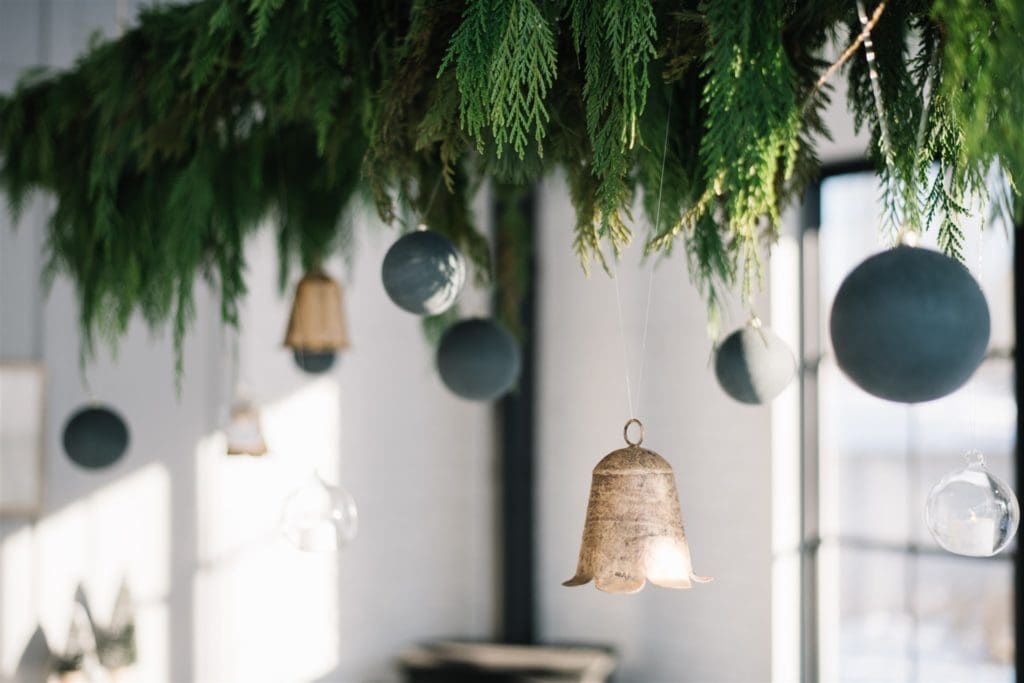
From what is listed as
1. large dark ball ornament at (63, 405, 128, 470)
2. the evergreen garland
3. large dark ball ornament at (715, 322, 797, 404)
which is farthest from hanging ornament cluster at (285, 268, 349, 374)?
large dark ball ornament at (715, 322, 797, 404)

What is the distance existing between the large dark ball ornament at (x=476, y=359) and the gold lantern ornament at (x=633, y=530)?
619 millimetres

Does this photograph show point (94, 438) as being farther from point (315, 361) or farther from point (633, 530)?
point (633, 530)

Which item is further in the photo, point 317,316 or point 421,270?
point 317,316

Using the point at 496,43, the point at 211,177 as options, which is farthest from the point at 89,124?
the point at 496,43

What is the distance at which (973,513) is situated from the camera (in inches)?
55.4

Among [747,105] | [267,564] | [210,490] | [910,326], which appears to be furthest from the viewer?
[267,564]

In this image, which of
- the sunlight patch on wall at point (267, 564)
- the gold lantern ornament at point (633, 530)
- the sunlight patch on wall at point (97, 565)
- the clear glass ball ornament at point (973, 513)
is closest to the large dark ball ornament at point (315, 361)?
the sunlight patch on wall at point (267, 564)

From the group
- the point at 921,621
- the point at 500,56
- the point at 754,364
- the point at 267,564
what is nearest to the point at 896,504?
the point at 921,621

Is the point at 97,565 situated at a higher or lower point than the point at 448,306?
lower

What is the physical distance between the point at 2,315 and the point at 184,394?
2.12 feet

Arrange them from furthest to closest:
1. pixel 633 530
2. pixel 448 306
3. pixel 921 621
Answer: pixel 921 621 → pixel 448 306 → pixel 633 530

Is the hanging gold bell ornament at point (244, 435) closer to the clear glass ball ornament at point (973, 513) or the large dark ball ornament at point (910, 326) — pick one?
the clear glass ball ornament at point (973, 513)

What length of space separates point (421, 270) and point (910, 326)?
89 centimetres

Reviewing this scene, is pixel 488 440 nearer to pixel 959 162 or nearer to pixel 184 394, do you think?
pixel 184 394
